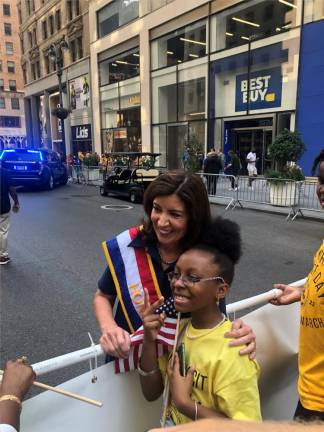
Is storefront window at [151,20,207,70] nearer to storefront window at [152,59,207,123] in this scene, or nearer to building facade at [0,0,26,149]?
storefront window at [152,59,207,123]

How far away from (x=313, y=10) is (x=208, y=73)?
6225 millimetres

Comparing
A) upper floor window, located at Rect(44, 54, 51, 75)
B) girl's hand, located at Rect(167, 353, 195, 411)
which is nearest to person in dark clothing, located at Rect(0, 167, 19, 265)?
girl's hand, located at Rect(167, 353, 195, 411)

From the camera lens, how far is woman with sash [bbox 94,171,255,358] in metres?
Answer: 1.67

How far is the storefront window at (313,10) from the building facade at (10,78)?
66.3 meters

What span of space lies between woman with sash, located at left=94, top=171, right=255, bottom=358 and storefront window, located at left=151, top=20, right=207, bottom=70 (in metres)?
20.9

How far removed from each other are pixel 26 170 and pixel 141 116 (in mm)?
11233

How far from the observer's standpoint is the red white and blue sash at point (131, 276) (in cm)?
167

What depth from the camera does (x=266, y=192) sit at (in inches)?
470

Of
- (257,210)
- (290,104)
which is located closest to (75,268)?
(257,210)

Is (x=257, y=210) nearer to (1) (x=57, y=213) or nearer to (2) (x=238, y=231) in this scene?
(1) (x=57, y=213)

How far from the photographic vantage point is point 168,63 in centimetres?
2308

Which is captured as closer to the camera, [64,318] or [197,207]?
[197,207]

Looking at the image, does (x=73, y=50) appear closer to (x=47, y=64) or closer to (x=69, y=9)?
(x=69, y=9)

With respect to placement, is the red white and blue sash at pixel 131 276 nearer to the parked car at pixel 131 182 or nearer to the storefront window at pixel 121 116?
the parked car at pixel 131 182
